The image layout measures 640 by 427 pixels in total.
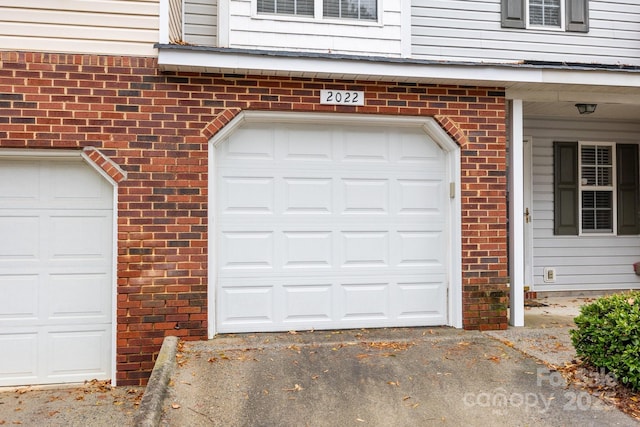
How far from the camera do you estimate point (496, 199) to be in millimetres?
5809

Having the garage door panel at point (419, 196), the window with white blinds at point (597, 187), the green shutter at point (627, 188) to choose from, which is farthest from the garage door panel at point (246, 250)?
the green shutter at point (627, 188)

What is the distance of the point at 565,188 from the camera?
8.29 meters

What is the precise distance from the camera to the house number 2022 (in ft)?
18.0

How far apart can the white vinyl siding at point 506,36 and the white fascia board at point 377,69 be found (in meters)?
1.95

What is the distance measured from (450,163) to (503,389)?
8.74 ft

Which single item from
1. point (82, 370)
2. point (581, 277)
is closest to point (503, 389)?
point (82, 370)

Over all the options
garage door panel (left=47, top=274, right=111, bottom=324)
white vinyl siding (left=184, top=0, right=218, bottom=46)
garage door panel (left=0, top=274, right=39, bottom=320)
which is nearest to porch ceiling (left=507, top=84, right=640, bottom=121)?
white vinyl siding (left=184, top=0, right=218, bottom=46)

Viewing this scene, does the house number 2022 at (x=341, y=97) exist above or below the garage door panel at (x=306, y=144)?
above

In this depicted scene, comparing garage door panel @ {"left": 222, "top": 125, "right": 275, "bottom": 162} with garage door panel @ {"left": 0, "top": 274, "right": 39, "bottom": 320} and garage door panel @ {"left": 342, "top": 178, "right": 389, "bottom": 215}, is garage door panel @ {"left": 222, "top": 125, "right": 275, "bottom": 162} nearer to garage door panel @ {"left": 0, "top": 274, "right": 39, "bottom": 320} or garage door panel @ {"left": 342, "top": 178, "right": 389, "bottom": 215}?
garage door panel @ {"left": 342, "top": 178, "right": 389, "bottom": 215}

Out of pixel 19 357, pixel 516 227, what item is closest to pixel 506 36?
pixel 516 227

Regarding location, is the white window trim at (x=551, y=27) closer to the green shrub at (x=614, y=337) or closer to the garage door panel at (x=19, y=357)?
the green shrub at (x=614, y=337)

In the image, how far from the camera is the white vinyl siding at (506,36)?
742 centimetres

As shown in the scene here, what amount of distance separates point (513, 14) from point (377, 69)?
3.58 metres

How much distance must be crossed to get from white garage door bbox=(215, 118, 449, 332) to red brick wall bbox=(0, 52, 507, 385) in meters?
0.34
